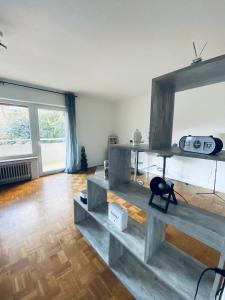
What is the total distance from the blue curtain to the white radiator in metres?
1.04

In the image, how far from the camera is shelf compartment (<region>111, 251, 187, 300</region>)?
3.70 feet

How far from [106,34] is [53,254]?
2.55 metres

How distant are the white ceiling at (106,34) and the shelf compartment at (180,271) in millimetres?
2094

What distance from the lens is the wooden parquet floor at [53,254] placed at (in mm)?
1213

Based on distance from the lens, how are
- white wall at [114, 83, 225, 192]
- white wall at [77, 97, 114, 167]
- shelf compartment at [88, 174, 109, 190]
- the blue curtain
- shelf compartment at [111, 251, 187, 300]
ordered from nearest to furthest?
1. shelf compartment at [111, 251, 187, 300]
2. shelf compartment at [88, 174, 109, 190]
3. white wall at [114, 83, 225, 192]
4. the blue curtain
5. white wall at [77, 97, 114, 167]

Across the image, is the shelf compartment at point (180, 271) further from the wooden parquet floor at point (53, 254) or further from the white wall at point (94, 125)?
the white wall at point (94, 125)

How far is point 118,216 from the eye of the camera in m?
1.33

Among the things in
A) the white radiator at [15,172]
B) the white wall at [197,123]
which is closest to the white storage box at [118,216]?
the white wall at [197,123]

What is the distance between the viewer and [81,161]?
455 cm

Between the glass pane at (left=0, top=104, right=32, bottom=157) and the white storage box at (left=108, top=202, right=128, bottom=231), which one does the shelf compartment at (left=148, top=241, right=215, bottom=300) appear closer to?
the white storage box at (left=108, top=202, right=128, bottom=231)

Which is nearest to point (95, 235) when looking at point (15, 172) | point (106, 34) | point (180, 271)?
point (180, 271)

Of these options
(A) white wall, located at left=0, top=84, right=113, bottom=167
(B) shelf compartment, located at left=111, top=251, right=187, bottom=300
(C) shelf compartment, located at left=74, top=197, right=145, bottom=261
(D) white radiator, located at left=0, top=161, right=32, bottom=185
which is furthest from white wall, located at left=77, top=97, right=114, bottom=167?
(B) shelf compartment, located at left=111, top=251, right=187, bottom=300

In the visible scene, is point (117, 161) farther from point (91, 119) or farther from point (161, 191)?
point (91, 119)

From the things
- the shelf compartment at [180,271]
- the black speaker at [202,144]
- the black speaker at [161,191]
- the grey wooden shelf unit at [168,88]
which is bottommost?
the shelf compartment at [180,271]
